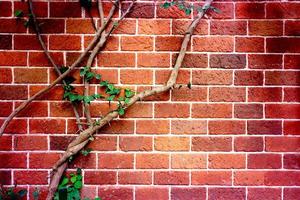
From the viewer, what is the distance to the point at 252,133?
→ 1.93 metres

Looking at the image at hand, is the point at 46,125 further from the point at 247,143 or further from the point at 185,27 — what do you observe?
the point at 247,143

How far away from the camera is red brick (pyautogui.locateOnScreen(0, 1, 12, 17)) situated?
1.90 m

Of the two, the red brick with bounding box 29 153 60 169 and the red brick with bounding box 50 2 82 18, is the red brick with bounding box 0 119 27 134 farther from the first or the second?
the red brick with bounding box 50 2 82 18

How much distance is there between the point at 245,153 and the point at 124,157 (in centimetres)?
68

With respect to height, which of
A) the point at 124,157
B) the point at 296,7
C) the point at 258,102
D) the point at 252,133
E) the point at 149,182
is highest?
the point at 296,7

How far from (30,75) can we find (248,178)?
135 cm

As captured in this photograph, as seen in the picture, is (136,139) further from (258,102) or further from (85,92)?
(258,102)

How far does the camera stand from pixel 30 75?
1910 mm

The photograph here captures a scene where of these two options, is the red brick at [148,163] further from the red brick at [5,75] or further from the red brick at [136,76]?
the red brick at [5,75]

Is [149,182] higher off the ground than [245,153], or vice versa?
[245,153]

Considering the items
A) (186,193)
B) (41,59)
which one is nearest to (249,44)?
(186,193)

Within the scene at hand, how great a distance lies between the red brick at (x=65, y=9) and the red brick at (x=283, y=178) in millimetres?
1414

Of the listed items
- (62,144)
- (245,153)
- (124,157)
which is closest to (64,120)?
(62,144)

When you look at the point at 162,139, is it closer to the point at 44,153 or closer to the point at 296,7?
the point at 44,153
